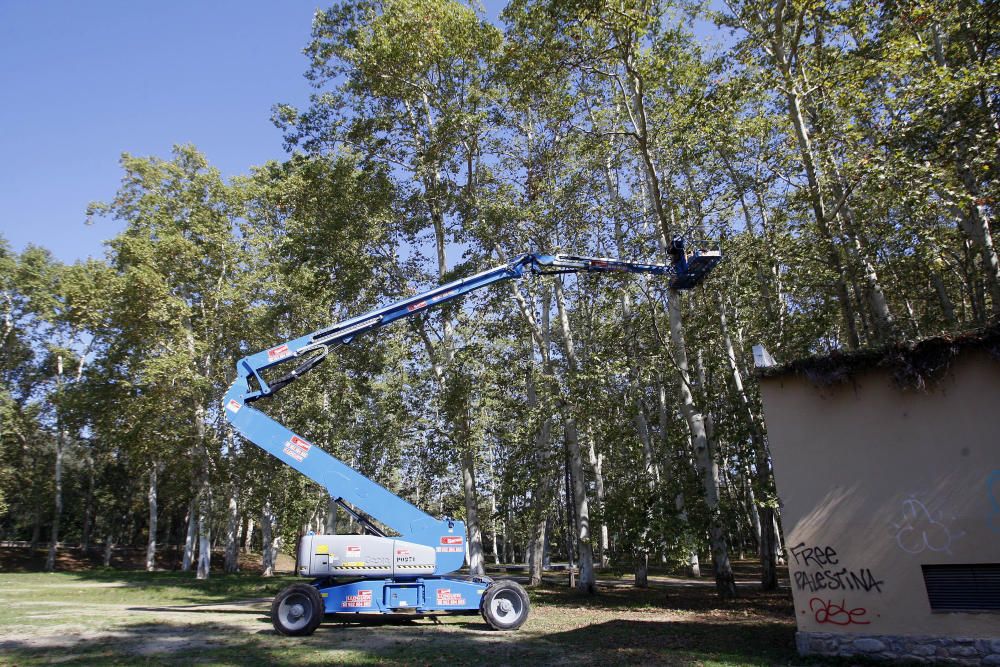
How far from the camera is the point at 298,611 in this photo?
10.5 meters

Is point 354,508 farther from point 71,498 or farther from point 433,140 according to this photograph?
point 71,498

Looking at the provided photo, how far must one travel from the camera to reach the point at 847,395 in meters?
8.30

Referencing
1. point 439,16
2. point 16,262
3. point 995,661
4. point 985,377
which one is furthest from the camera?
point 16,262

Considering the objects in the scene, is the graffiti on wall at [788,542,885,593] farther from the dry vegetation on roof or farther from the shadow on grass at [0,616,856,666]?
the dry vegetation on roof

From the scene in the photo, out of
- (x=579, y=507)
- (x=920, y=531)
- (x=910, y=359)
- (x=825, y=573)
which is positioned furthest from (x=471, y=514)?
(x=910, y=359)

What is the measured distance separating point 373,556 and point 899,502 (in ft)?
27.7

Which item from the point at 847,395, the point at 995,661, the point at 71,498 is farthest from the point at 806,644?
the point at 71,498

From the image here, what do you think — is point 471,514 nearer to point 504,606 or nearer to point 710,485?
point 710,485

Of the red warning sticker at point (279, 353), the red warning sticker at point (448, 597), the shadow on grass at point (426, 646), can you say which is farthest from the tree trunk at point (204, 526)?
the red warning sticker at point (448, 597)

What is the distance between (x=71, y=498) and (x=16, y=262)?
21687mm

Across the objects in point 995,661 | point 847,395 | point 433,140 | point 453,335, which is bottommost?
point 995,661

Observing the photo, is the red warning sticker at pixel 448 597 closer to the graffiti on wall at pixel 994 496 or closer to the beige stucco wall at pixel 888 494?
the beige stucco wall at pixel 888 494

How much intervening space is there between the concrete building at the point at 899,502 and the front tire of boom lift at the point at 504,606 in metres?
4.78

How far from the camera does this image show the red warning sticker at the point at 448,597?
1070cm
